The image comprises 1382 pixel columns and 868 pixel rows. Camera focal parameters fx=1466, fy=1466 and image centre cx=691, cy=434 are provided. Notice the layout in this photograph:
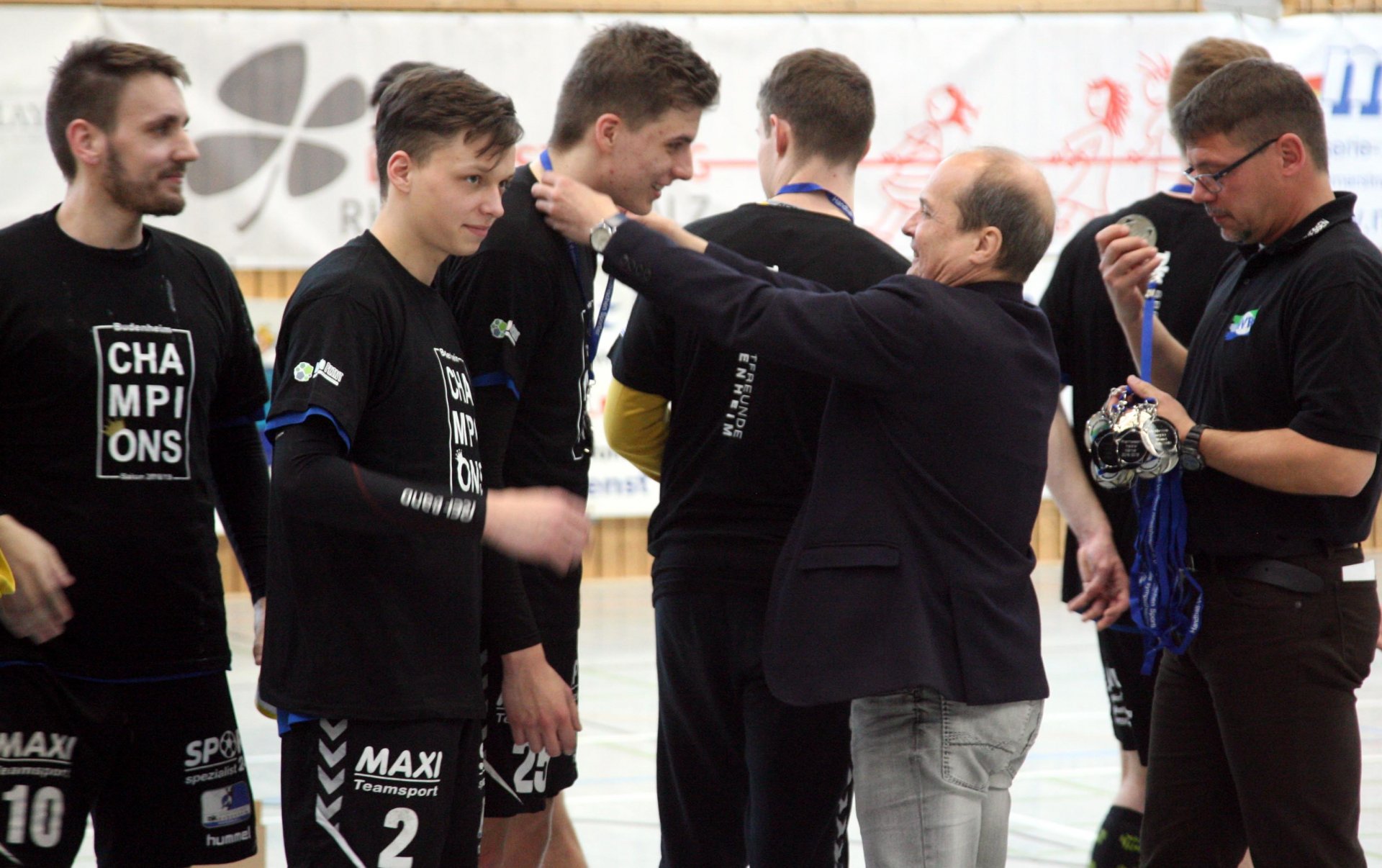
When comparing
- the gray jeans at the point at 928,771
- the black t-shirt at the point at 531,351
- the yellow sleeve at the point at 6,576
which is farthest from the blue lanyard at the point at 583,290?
the yellow sleeve at the point at 6,576

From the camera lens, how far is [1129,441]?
119 inches

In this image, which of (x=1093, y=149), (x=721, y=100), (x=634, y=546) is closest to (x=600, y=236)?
(x=721, y=100)

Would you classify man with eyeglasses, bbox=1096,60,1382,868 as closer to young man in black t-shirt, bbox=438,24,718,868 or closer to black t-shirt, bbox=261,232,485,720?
young man in black t-shirt, bbox=438,24,718,868

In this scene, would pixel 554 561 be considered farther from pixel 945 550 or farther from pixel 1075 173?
pixel 1075 173

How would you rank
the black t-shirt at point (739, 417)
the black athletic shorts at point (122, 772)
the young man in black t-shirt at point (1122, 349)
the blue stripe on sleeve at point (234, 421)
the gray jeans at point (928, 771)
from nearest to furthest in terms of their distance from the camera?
the gray jeans at point (928, 771), the black athletic shorts at point (122, 772), the black t-shirt at point (739, 417), the blue stripe on sleeve at point (234, 421), the young man in black t-shirt at point (1122, 349)

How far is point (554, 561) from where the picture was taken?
2.31m

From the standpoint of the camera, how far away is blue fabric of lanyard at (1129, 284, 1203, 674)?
3059mm

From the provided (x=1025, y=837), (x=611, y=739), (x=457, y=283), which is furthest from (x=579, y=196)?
(x=611, y=739)

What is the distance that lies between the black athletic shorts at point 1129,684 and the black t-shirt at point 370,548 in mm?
1932

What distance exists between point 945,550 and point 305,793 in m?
1.17

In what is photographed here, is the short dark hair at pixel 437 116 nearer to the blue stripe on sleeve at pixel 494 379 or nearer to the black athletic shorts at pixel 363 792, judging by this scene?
the blue stripe on sleeve at pixel 494 379

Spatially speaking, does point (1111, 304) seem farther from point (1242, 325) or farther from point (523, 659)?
point (523, 659)

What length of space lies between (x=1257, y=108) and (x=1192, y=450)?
711mm

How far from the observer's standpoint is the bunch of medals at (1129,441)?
9.78 ft
